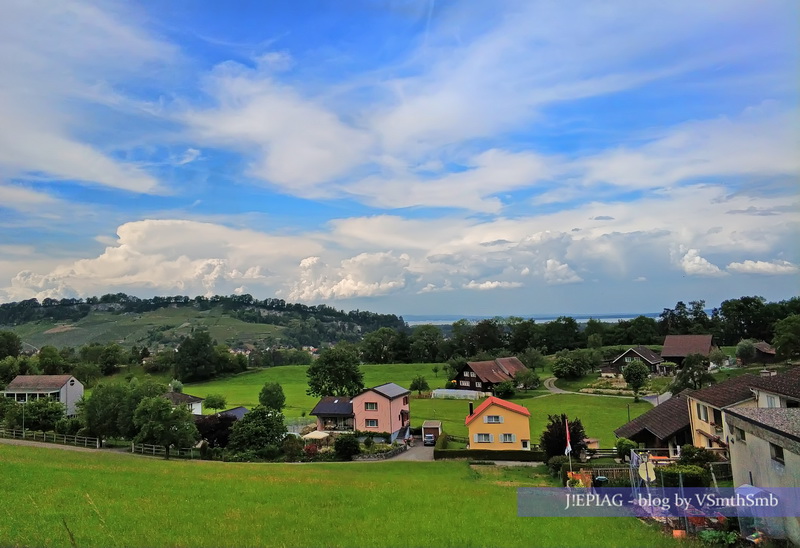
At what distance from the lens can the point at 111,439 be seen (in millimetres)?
44500

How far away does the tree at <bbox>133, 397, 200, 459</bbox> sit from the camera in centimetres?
3506

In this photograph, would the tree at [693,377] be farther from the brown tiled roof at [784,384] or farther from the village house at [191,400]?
the village house at [191,400]

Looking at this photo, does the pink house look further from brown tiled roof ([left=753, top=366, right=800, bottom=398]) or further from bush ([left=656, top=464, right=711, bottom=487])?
bush ([left=656, top=464, right=711, bottom=487])

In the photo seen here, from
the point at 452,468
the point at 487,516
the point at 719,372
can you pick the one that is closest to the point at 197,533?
the point at 487,516

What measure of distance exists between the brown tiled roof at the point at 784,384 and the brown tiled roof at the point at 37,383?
74.2 metres

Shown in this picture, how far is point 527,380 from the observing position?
67.4 m

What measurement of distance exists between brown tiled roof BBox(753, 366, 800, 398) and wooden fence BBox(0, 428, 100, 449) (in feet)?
152

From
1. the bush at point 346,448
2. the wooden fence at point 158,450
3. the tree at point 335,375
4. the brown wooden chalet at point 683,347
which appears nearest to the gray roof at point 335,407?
the tree at point 335,375

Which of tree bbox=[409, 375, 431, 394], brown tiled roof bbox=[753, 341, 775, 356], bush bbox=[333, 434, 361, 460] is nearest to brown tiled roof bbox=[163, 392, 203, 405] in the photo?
bush bbox=[333, 434, 361, 460]

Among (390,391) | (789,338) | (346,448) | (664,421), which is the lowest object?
(346,448)

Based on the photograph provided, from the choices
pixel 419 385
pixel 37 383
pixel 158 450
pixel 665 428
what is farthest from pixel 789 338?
pixel 37 383

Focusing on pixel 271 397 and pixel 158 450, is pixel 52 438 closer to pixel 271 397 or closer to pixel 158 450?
pixel 158 450

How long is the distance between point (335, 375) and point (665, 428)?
38.0 metres

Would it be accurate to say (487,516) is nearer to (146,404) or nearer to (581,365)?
(146,404)
